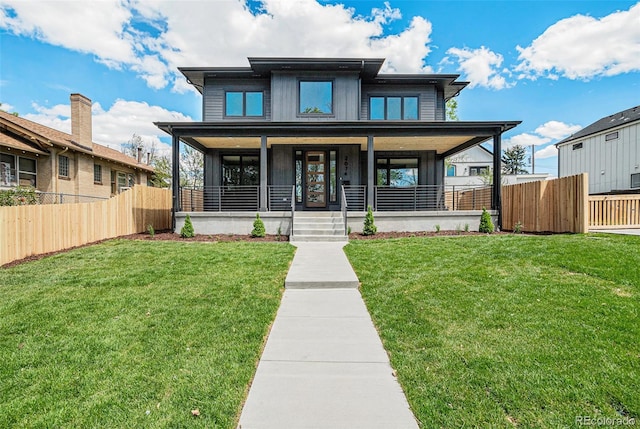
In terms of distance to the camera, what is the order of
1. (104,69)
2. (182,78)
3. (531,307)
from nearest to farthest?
(531,307) → (182,78) → (104,69)

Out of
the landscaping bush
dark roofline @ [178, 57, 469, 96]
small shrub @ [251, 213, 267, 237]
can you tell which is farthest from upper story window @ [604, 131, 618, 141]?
the landscaping bush

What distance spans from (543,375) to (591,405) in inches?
14.0

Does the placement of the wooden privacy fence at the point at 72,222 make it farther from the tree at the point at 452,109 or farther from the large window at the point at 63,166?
the tree at the point at 452,109

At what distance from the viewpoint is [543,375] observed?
252cm

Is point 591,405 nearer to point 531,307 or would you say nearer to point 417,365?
point 417,365

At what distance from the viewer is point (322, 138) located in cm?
1205

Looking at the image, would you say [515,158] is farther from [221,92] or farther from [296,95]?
[221,92]

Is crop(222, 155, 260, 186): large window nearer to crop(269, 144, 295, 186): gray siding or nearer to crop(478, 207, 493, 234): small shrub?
crop(269, 144, 295, 186): gray siding

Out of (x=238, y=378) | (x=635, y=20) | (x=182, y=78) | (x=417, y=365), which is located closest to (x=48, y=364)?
(x=238, y=378)

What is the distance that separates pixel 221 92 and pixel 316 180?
5.91 meters

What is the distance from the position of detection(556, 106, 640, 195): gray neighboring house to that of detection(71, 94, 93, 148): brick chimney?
109 feet

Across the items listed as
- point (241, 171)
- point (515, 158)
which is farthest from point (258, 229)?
point (515, 158)

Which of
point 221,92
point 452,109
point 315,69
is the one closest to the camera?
point 315,69

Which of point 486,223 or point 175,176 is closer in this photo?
point 486,223
